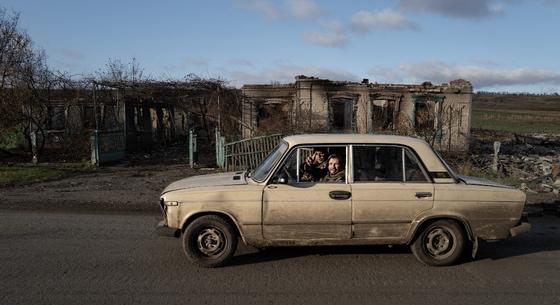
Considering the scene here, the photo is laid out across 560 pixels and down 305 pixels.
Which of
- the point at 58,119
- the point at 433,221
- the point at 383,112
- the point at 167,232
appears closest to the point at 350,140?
the point at 433,221

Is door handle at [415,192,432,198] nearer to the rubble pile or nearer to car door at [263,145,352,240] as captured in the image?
car door at [263,145,352,240]

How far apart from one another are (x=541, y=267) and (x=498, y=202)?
→ 39.1 inches

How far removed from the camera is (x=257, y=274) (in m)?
5.80

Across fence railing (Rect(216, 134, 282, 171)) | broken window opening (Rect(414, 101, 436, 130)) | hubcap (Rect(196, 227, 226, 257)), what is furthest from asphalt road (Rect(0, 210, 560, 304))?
broken window opening (Rect(414, 101, 436, 130))

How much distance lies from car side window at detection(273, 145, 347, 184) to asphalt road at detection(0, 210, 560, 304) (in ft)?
3.39

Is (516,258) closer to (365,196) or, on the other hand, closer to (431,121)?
(365,196)

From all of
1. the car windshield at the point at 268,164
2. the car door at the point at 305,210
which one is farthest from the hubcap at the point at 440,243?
the car windshield at the point at 268,164

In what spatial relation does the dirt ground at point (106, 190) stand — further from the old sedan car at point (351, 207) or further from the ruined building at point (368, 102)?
the ruined building at point (368, 102)

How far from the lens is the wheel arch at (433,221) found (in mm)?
6137

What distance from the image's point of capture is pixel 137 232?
7816 mm

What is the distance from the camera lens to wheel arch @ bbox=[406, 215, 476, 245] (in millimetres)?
6137

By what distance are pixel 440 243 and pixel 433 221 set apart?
1.00ft

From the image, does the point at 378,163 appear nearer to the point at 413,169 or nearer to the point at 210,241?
the point at 413,169

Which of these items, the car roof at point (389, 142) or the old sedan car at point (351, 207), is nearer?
the old sedan car at point (351, 207)
